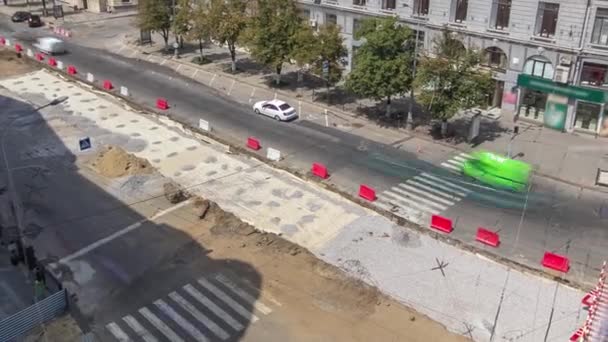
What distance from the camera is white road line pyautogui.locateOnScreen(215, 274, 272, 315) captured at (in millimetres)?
28170

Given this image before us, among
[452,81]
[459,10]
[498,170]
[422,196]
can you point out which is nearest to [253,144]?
[422,196]

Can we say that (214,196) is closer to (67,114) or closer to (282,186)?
(282,186)

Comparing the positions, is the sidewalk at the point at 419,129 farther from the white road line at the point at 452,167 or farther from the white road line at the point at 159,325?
the white road line at the point at 159,325

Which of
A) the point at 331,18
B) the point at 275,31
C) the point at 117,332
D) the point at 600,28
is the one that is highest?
the point at 600,28

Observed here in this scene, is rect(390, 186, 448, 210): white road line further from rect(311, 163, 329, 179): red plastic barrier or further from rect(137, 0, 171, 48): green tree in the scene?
rect(137, 0, 171, 48): green tree

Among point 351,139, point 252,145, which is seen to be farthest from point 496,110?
point 252,145

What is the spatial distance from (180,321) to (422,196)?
727 inches

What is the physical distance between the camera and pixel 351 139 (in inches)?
1896

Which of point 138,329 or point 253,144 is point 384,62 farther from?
point 138,329

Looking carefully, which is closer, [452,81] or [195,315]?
[195,315]

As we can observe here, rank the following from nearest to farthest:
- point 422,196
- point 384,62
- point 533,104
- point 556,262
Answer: point 556,262 < point 422,196 < point 384,62 < point 533,104

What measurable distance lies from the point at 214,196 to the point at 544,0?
30.2 meters

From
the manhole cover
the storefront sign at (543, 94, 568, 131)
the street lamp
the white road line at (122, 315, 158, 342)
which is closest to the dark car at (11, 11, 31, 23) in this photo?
the street lamp

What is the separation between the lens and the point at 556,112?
50.1 meters
